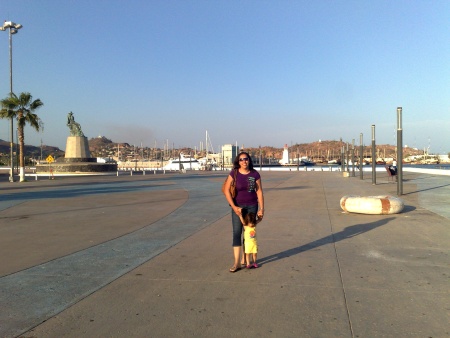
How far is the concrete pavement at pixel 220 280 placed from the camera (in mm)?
4305

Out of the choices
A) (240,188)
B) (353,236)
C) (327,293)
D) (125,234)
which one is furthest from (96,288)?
(353,236)

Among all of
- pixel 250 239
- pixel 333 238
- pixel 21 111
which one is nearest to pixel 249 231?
pixel 250 239

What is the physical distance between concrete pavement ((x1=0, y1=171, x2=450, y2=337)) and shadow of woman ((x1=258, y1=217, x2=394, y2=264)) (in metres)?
0.04

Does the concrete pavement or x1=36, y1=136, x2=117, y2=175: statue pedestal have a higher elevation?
x1=36, y1=136, x2=117, y2=175: statue pedestal

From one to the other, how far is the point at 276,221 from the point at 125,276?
599 centimetres

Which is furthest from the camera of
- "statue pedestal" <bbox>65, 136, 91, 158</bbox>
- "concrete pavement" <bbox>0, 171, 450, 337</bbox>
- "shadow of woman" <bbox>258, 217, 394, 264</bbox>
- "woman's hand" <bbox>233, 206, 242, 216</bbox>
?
"statue pedestal" <bbox>65, 136, 91, 158</bbox>

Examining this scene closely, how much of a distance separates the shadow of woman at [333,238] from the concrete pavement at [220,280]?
38 mm

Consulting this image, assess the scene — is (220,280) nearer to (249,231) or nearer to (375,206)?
(249,231)

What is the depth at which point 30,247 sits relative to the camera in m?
8.25

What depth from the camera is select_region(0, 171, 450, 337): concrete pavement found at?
4305 millimetres

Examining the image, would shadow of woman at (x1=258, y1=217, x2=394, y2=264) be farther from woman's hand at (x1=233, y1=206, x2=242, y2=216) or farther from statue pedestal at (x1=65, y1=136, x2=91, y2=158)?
statue pedestal at (x1=65, y1=136, x2=91, y2=158)

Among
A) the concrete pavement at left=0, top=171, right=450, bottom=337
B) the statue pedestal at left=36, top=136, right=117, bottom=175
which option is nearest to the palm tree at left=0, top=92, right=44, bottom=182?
the statue pedestal at left=36, top=136, right=117, bottom=175

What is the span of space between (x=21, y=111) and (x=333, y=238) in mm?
35031

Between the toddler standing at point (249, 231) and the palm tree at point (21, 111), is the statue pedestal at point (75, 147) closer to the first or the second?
the palm tree at point (21, 111)
